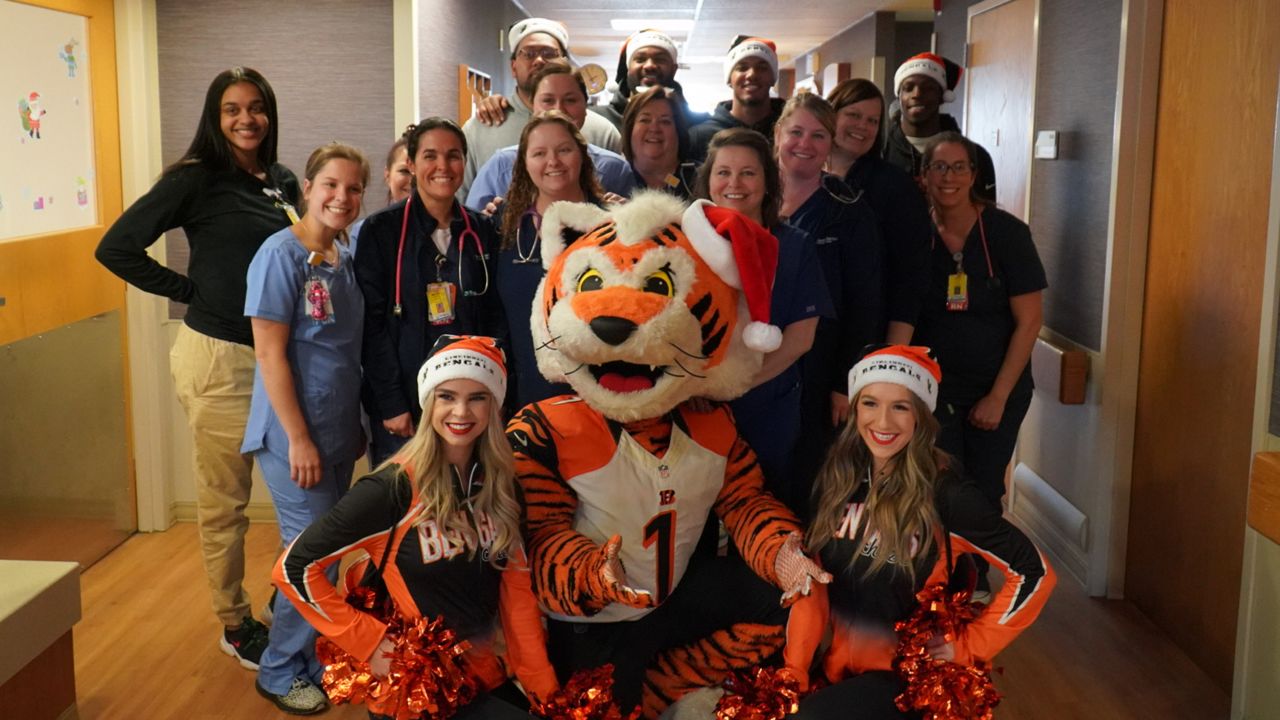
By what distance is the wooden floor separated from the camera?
117 inches

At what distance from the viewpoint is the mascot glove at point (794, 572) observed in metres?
2.01

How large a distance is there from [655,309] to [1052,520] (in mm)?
2553

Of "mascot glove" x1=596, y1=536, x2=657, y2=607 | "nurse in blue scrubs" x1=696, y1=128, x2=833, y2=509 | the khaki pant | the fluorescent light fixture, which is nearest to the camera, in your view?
"mascot glove" x1=596, y1=536, x2=657, y2=607

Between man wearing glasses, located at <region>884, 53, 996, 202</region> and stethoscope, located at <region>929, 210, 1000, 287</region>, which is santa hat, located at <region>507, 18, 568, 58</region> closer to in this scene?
man wearing glasses, located at <region>884, 53, 996, 202</region>

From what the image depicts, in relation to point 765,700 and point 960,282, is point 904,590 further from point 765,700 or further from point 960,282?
point 960,282

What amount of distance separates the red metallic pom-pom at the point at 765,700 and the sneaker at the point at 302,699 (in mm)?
1228

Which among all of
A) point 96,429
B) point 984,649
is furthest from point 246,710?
point 984,649

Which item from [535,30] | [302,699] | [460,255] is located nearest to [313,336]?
[460,255]

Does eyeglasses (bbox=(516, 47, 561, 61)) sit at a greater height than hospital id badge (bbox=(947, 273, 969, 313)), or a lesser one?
greater

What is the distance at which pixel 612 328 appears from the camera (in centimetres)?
198

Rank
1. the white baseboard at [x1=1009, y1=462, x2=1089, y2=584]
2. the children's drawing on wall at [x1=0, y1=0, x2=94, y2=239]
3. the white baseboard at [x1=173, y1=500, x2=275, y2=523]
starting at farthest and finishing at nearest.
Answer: the white baseboard at [x1=173, y1=500, x2=275, y2=523] < the white baseboard at [x1=1009, y1=462, x2=1089, y2=584] < the children's drawing on wall at [x1=0, y1=0, x2=94, y2=239]

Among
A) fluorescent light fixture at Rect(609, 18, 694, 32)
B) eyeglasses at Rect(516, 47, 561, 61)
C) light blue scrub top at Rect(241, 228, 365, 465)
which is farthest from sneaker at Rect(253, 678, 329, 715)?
fluorescent light fixture at Rect(609, 18, 694, 32)

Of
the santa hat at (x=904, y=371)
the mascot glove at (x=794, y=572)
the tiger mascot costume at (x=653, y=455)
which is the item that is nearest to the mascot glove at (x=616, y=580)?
the tiger mascot costume at (x=653, y=455)

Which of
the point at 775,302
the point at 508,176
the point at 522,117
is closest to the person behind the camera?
the point at 775,302
